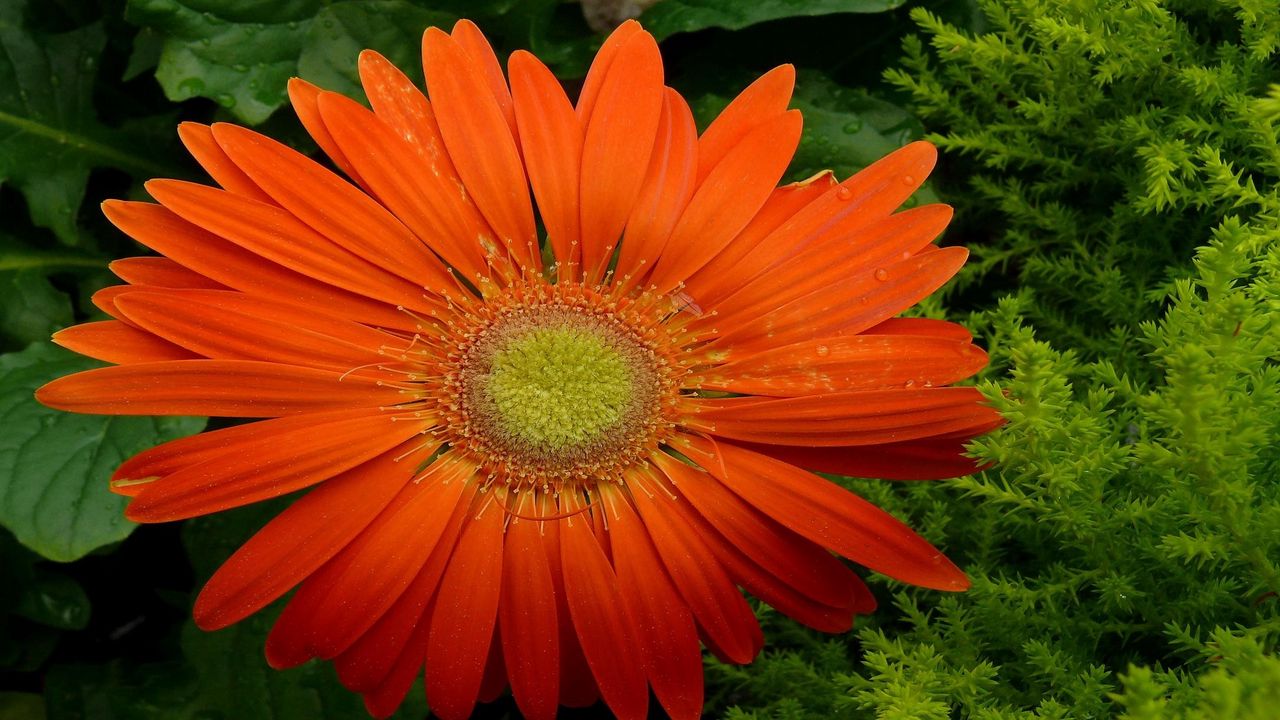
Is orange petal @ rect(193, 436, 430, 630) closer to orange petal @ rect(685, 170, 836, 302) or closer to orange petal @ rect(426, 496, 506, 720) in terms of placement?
orange petal @ rect(426, 496, 506, 720)

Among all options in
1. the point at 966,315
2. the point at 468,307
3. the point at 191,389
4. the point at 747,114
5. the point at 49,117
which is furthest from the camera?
the point at 49,117

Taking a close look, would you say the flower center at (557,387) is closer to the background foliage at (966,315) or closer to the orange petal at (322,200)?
the orange petal at (322,200)

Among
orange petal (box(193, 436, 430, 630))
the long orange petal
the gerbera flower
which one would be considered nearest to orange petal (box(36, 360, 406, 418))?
the gerbera flower

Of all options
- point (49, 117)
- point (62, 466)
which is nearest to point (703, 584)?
point (62, 466)

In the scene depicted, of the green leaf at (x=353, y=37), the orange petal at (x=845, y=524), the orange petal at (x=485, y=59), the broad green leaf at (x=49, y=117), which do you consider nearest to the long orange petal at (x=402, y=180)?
the orange petal at (x=485, y=59)

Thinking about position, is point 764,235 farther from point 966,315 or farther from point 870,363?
point 966,315

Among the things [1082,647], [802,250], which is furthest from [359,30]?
[1082,647]
